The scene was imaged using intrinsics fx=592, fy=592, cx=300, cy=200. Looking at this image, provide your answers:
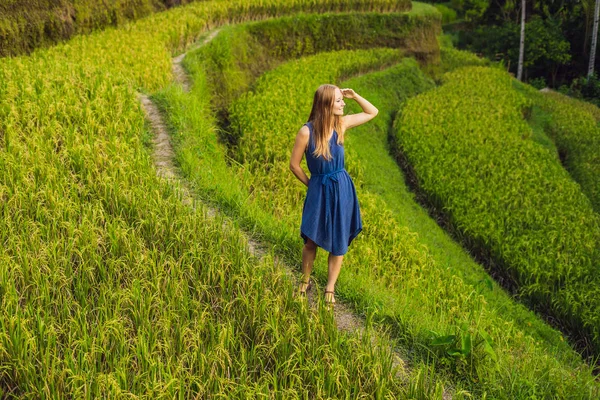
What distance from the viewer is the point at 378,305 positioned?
15.5ft

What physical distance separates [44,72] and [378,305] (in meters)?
6.05

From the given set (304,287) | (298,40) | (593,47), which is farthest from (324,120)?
(593,47)

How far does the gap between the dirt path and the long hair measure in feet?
3.55

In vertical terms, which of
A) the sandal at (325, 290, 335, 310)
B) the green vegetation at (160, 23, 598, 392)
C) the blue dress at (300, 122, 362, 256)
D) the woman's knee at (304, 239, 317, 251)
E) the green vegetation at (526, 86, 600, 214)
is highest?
the blue dress at (300, 122, 362, 256)

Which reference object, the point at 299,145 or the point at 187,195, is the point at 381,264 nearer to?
the point at 187,195

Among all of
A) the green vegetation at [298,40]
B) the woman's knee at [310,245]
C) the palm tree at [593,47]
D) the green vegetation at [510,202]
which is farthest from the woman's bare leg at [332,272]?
the palm tree at [593,47]

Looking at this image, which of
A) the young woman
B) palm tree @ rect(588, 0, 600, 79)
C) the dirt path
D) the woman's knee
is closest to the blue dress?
the young woman

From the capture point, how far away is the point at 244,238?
5246mm

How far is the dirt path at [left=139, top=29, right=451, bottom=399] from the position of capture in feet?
14.8

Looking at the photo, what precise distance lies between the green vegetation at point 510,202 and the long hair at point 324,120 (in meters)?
5.19

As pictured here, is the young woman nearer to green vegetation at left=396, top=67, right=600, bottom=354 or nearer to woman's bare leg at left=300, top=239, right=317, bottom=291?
woman's bare leg at left=300, top=239, right=317, bottom=291

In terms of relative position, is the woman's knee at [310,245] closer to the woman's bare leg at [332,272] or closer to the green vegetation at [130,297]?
the woman's bare leg at [332,272]

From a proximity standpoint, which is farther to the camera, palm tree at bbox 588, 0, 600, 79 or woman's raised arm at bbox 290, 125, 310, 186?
palm tree at bbox 588, 0, 600, 79

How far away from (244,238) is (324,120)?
152 cm
